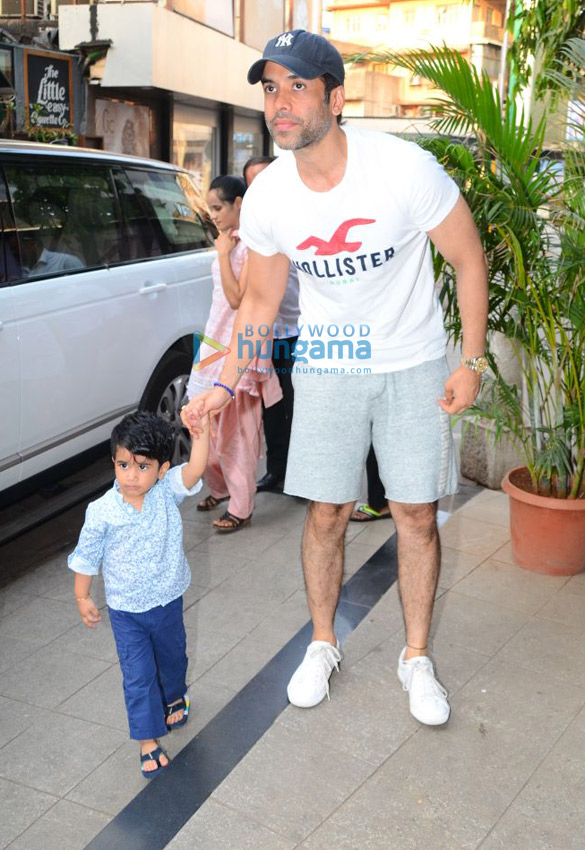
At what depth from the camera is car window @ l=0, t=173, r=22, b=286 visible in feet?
12.8

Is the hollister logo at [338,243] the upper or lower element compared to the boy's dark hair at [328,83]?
lower

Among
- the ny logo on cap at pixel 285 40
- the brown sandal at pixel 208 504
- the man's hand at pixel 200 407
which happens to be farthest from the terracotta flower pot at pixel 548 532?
the ny logo on cap at pixel 285 40

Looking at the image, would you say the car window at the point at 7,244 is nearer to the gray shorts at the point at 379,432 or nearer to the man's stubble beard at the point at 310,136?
the gray shorts at the point at 379,432

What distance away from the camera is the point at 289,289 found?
15.9ft

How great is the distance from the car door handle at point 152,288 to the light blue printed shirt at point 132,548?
2204mm

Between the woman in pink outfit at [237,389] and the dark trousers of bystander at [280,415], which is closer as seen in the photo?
the woman in pink outfit at [237,389]

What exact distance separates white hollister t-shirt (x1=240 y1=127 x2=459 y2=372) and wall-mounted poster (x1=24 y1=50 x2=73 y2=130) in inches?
393

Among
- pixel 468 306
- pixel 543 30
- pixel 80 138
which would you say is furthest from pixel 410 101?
pixel 468 306

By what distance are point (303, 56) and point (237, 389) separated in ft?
6.76

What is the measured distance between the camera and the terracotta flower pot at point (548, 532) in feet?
13.3

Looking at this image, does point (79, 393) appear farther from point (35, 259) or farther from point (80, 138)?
point (80, 138)

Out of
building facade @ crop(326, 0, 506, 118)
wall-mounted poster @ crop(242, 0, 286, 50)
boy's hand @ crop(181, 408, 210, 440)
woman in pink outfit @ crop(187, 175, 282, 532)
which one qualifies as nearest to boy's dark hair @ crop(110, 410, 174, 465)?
boy's hand @ crop(181, 408, 210, 440)

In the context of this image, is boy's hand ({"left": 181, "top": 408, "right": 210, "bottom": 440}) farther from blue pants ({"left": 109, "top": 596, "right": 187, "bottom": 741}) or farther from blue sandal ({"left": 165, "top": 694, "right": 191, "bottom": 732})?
blue sandal ({"left": 165, "top": 694, "right": 191, "bottom": 732})

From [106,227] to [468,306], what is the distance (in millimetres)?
2417
